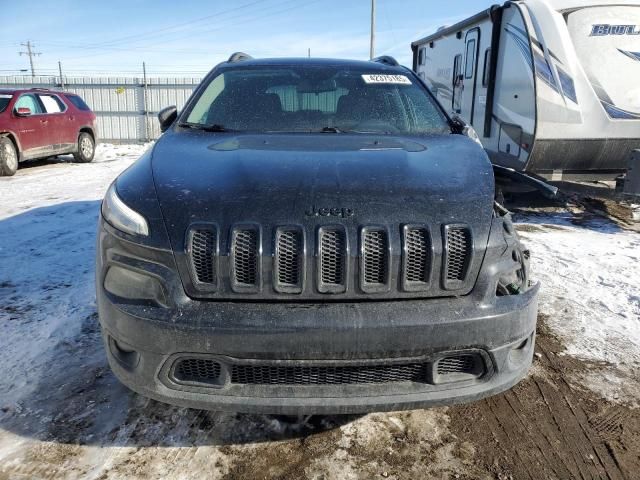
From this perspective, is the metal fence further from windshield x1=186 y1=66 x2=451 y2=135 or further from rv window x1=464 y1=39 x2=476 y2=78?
windshield x1=186 y1=66 x2=451 y2=135

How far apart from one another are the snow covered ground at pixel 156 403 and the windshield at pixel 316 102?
1.71m

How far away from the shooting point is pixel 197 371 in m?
2.07

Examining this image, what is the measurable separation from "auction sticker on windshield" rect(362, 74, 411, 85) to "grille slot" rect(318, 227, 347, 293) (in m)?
1.98

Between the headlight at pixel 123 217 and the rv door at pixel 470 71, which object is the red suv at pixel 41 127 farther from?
the headlight at pixel 123 217

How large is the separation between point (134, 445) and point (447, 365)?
1492mm

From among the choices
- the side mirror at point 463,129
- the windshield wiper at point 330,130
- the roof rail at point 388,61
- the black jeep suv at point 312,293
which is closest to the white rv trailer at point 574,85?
the roof rail at point 388,61

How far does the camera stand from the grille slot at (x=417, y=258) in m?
2.04

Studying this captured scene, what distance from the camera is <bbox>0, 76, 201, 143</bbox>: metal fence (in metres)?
19.9

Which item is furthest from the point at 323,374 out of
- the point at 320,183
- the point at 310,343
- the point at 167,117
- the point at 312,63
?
the point at 312,63

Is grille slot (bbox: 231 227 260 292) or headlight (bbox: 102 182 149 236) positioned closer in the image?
grille slot (bbox: 231 227 260 292)

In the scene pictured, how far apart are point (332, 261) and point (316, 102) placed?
1789mm

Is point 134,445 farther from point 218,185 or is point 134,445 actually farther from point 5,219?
point 5,219

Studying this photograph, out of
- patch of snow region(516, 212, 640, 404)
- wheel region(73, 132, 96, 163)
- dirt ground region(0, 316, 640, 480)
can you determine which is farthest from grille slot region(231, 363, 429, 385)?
wheel region(73, 132, 96, 163)

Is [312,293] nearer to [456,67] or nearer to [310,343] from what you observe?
[310,343]
